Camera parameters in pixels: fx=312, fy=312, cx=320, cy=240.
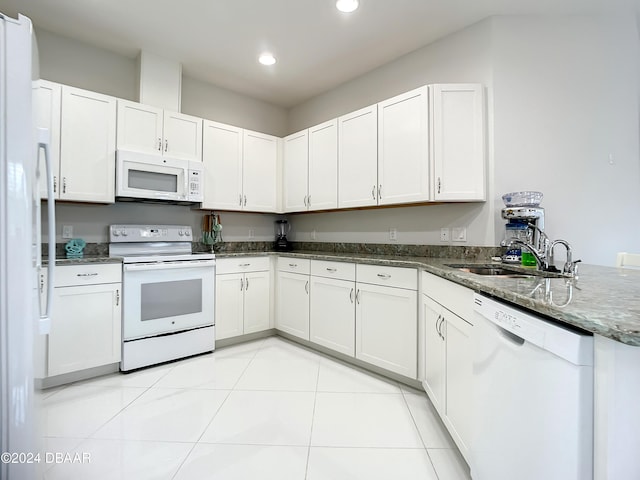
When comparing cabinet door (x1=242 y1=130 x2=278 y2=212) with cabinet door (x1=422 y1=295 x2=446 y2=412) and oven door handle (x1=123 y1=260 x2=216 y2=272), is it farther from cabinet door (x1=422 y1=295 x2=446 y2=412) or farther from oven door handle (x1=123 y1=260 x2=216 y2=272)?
cabinet door (x1=422 y1=295 x2=446 y2=412)

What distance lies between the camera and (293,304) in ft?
10.6

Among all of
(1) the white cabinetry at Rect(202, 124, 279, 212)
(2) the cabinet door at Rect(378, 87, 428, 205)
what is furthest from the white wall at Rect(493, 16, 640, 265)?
(1) the white cabinetry at Rect(202, 124, 279, 212)

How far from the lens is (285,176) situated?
12.3 ft

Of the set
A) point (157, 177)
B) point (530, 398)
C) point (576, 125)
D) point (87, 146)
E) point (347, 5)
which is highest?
point (347, 5)

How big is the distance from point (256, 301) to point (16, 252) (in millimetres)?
2457

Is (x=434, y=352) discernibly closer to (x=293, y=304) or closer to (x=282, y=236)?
(x=293, y=304)

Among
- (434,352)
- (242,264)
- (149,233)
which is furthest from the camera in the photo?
(242,264)

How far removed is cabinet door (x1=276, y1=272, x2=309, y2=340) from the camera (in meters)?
3.11

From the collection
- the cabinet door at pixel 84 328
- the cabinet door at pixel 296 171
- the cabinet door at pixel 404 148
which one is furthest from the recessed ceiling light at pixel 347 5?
the cabinet door at pixel 84 328

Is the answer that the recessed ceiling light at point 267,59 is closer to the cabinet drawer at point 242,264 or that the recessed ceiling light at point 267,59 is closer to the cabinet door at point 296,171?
the cabinet door at point 296,171

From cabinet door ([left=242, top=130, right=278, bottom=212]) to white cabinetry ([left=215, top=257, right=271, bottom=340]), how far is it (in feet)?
2.24

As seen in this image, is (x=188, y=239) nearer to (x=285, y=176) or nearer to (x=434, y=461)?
(x=285, y=176)

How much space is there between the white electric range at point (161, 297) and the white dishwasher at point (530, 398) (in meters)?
2.39

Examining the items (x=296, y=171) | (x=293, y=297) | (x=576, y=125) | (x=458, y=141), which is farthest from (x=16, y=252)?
(x=576, y=125)
